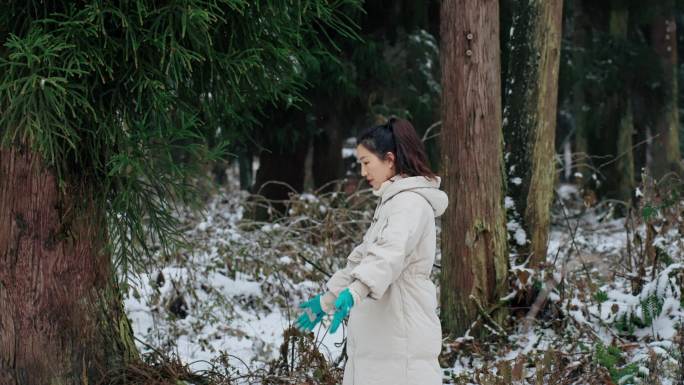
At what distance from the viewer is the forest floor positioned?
5.59 meters

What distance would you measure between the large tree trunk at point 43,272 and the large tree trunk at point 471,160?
8.46 feet

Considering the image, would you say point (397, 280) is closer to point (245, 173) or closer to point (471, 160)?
point (471, 160)

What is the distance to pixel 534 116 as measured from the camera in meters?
7.36

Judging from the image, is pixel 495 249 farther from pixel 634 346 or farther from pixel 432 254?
pixel 432 254

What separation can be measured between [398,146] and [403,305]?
681 mm

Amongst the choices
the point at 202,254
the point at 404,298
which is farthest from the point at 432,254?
the point at 202,254

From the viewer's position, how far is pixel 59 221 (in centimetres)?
522

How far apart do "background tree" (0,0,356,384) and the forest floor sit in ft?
1.21

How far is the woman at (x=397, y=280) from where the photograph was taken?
12.2 feet

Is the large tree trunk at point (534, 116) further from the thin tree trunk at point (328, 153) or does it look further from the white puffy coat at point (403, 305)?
the thin tree trunk at point (328, 153)

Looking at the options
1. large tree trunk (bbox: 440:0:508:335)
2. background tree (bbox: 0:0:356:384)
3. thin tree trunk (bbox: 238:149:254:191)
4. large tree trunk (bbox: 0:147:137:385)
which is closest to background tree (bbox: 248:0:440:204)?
thin tree trunk (bbox: 238:149:254:191)

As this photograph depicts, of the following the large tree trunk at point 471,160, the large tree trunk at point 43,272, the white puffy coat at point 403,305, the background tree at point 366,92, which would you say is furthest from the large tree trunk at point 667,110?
the white puffy coat at point 403,305

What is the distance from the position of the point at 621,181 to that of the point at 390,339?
15.0 meters

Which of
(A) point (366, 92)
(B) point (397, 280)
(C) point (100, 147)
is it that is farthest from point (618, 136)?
(B) point (397, 280)
